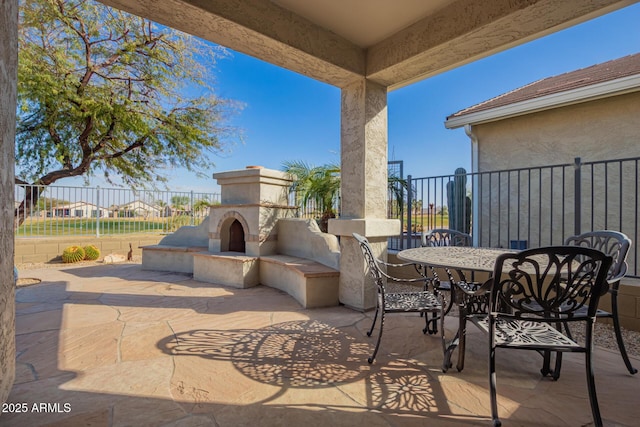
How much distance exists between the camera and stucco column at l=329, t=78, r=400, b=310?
3424 millimetres

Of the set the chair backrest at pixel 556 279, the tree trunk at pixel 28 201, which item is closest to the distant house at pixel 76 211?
the tree trunk at pixel 28 201

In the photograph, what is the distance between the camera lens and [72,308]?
11.4 ft

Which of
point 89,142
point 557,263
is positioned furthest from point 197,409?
point 89,142

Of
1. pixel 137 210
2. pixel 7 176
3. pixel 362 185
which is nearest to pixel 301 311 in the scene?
pixel 362 185

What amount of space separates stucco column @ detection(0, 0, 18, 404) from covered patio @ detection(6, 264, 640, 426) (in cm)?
52

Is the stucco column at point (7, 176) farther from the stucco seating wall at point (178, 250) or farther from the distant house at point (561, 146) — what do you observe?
the distant house at point (561, 146)

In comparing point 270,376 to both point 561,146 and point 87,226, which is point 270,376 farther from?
point 87,226

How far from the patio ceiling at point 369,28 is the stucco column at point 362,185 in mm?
299

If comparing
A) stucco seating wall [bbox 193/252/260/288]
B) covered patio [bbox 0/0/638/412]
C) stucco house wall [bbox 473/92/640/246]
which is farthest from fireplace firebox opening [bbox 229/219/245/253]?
stucco house wall [bbox 473/92/640/246]

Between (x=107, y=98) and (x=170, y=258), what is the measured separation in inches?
212

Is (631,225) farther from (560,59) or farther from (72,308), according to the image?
(72,308)

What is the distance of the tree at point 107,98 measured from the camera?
283 inches

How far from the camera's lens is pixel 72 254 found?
7.08m

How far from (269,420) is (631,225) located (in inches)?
247
